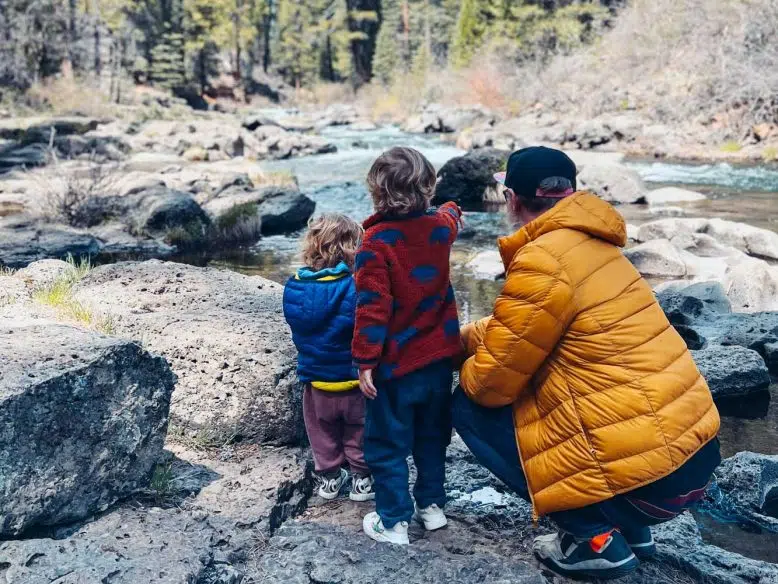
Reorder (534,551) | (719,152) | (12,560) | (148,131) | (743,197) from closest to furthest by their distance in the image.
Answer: (12,560) < (534,551) < (743,197) < (719,152) < (148,131)

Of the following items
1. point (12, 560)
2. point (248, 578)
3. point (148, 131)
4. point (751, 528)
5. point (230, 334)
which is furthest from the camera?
point (148, 131)

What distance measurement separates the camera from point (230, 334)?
11.3ft

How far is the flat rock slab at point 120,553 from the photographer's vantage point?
2174 mm

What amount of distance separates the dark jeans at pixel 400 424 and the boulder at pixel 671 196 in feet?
36.2

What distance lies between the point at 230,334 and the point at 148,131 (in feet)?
73.3

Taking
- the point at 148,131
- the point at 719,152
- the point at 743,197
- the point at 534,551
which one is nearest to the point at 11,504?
the point at 534,551

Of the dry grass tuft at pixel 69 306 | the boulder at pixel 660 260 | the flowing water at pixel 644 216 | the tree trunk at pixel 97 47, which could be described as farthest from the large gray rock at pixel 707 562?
the tree trunk at pixel 97 47

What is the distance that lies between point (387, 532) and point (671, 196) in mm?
11568

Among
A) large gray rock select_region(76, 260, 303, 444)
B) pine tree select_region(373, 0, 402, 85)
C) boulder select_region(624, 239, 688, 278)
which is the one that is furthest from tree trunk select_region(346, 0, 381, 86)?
large gray rock select_region(76, 260, 303, 444)

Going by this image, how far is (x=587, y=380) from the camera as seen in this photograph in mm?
2289

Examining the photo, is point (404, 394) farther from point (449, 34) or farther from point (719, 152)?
point (449, 34)

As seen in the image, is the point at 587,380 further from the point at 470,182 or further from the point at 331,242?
the point at 470,182

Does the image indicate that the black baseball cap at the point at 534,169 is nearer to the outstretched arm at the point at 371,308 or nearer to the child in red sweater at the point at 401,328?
the child in red sweater at the point at 401,328

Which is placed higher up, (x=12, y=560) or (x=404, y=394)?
(x=404, y=394)
